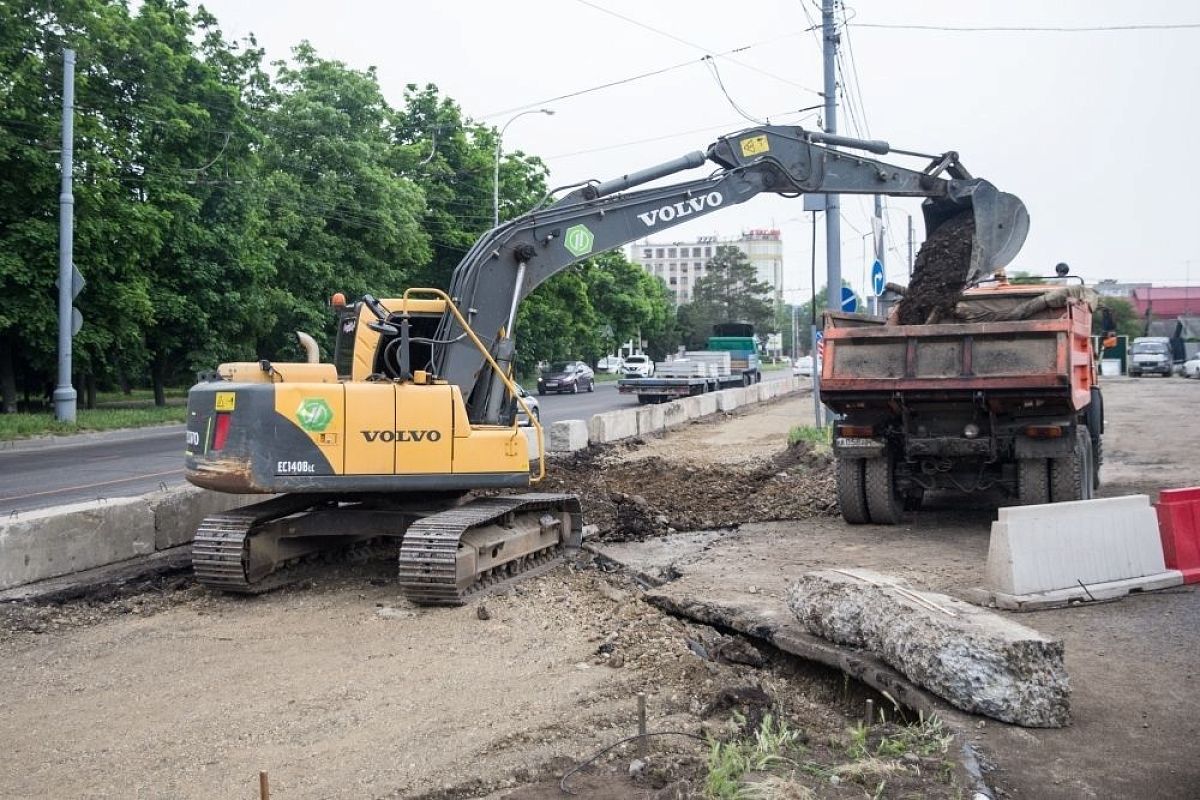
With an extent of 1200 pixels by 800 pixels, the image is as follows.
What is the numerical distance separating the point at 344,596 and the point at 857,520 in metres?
5.53

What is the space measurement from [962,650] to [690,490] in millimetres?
8862

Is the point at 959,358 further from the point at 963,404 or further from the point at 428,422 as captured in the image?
the point at 428,422

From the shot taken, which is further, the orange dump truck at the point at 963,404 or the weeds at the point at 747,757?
the orange dump truck at the point at 963,404

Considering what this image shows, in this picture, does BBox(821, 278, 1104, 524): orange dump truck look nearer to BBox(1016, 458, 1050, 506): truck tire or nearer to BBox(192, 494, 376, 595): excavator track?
BBox(1016, 458, 1050, 506): truck tire

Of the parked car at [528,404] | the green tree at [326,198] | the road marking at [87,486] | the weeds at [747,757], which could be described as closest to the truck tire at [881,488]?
the parked car at [528,404]

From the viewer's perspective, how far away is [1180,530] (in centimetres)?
830

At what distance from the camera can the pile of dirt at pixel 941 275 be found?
1102cm

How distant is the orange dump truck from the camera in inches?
384

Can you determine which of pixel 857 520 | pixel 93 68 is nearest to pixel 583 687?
pixel 857 520

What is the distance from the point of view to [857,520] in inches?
441

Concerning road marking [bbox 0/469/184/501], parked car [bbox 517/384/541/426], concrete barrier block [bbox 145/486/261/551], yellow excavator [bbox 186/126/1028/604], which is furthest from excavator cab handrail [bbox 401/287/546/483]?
road marking [bbox 0/469/184/501]

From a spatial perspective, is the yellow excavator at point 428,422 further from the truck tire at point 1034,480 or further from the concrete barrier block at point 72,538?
the truck tire at point 1034,480

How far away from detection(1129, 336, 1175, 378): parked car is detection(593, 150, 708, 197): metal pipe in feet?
160

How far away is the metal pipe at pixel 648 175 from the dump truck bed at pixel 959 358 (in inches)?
84.1
